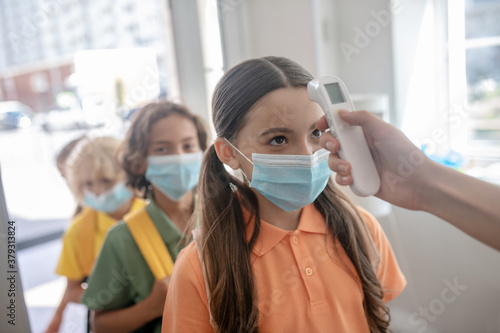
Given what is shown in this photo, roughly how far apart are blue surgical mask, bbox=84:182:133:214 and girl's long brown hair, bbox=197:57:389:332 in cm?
96

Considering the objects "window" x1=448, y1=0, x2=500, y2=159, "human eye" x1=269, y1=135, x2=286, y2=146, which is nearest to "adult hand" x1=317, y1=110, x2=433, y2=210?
"human eye" x1=269, y1=135, x2=286, y2=146

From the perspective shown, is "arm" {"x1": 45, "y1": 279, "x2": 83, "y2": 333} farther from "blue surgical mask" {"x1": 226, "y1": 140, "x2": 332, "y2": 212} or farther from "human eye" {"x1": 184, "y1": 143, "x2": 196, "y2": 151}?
"blue surgical mask" {"x1": 226, "y1": 140, "x2": 332, "y2": 212}

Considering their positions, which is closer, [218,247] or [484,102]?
[218,247]

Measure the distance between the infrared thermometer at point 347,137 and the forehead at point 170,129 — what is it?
29.7 inches

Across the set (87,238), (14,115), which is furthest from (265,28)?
(14,115)

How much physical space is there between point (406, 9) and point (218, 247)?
4.63 feet

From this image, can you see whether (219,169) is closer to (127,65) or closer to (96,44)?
(127,65)

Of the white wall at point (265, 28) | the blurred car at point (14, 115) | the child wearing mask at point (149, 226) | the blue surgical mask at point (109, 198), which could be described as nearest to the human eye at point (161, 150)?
the child wearing mask at point (149, 226)

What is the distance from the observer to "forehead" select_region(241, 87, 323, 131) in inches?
35.6

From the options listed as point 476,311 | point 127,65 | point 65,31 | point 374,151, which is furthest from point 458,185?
point 65,31

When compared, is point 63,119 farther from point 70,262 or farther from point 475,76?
point 475,76

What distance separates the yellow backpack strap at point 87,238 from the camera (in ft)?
5.90

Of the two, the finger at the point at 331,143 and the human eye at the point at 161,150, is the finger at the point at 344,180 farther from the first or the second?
the human eye at the point at 161,150

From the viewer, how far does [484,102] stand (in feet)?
5.96
